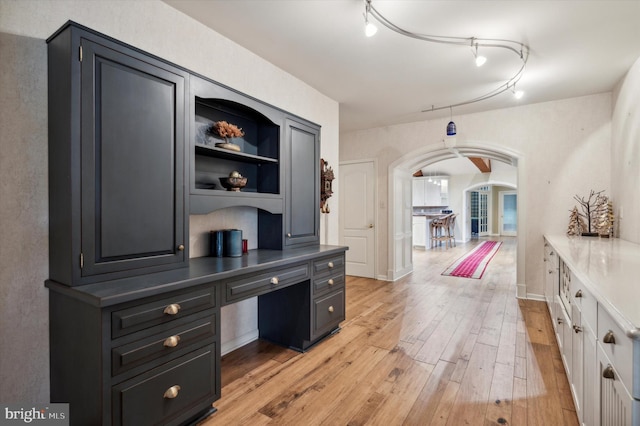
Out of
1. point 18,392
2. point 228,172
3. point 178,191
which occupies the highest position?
point 228,172

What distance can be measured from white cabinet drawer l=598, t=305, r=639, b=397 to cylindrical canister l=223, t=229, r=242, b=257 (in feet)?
7.13

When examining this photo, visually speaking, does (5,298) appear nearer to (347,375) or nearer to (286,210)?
(286,210)

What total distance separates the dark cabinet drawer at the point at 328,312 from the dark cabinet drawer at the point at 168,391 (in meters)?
1.08

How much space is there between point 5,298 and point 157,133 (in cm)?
113

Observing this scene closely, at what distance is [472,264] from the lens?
6.97 metres

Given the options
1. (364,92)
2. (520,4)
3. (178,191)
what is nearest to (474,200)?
(364,92)

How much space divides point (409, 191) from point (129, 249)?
5.22 metres

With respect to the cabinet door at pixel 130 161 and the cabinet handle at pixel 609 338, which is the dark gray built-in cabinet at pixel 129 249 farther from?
the cabinet handle at pixel 609 338

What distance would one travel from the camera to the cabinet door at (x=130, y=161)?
1599mm

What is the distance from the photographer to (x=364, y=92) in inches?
155

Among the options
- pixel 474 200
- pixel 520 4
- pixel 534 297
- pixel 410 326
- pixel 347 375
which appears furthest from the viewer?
pixel 474 200

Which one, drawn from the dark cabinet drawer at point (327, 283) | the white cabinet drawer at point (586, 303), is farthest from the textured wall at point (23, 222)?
the white cabinet drawer at point (586, 303)

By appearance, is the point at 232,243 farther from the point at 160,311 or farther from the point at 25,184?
the point at 25,184

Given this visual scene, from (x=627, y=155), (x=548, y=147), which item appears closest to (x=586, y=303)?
(x=627, y=155)
